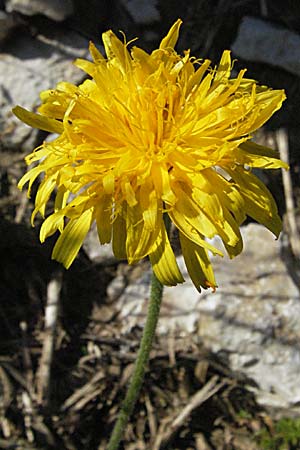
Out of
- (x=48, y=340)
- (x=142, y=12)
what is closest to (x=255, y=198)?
(x=48, y=340)

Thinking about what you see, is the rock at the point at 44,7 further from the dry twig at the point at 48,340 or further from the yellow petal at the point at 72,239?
the yellow petal at the point at 72,239

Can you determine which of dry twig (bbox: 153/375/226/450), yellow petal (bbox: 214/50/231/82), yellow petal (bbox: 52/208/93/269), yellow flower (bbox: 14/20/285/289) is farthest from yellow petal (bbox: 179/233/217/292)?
dry twig (bbox: 153/375/226/450)

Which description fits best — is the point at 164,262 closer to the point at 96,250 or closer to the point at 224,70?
the point at 224,70

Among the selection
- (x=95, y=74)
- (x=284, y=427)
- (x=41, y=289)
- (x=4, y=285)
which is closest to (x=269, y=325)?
(x=284, y=427)

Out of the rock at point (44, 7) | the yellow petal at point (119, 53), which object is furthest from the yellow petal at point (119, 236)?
the rock at point (44, 7)

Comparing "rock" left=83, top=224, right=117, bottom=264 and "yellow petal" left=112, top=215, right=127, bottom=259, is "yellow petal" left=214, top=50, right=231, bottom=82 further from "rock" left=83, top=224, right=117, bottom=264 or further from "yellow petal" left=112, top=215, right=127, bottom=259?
"rock" left=83, top=224, right=117, bottom=264

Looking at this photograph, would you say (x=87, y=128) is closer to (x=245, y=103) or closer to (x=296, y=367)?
(x=245, y=103)

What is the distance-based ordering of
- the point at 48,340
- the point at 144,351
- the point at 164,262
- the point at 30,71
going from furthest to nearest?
the point at 30,71 → the point at 48,340 → the point at 144,351 → the point at 164,262
